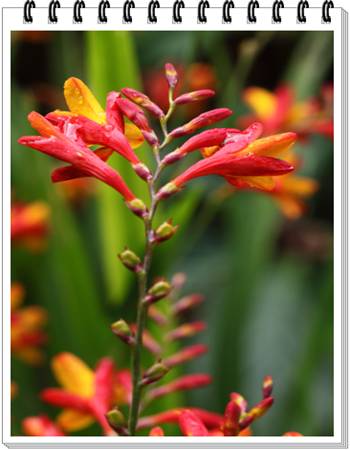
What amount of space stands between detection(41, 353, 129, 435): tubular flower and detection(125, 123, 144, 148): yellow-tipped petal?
0.80 feet

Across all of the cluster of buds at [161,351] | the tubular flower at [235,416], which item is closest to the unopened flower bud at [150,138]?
the cluster of buds at [161,351]

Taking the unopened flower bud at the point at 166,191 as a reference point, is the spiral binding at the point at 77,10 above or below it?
above

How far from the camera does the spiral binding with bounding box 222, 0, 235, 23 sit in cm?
94

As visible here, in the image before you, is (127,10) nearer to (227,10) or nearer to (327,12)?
(227,10)

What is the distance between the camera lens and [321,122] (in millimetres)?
1315

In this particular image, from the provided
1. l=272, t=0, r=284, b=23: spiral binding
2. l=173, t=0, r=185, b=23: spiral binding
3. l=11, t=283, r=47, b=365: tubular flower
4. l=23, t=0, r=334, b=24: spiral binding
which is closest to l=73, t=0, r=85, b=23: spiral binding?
l=23, t=0, r=334, b=24: spiral binding

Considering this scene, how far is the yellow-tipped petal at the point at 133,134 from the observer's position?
0.73 metres

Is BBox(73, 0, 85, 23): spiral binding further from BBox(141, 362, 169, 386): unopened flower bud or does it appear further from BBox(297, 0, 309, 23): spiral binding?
BBox(141, 362, 169, 386): unopened flower bud

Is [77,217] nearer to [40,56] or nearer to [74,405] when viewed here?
[40,56]

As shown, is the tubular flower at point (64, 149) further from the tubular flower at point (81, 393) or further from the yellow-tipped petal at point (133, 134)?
the tubular flower at point (81, 393)

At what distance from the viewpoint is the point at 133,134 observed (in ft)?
2.40

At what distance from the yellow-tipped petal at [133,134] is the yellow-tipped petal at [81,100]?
0.03m
